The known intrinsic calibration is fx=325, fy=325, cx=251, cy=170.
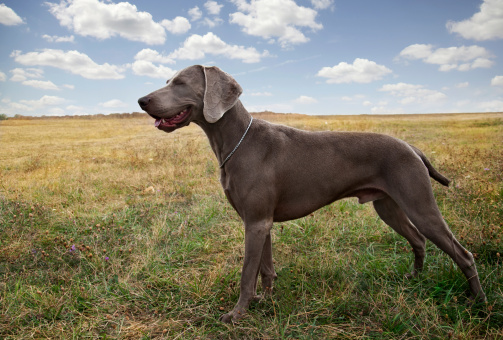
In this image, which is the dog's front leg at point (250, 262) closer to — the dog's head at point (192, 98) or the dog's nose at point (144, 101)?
the dog's head at point (192, 98)

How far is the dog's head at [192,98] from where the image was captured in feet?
8.69

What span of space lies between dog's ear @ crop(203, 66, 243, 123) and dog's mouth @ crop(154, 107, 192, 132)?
0.20m

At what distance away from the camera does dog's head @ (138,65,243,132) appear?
265cm

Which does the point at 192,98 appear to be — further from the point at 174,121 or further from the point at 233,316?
the point at 233,316

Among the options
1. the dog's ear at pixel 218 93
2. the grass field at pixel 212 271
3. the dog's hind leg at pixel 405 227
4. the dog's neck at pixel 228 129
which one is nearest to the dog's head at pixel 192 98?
the dog's ear at pixel 218 93

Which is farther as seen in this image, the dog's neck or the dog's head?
the dog's neck

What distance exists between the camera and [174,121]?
2.74 metres

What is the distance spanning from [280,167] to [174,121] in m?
0.98

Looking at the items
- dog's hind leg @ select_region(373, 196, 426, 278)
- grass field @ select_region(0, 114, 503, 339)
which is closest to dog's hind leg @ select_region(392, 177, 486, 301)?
grass field @ select_region(0, 114, 503, 339)

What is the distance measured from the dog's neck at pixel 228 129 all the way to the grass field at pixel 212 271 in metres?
1.30

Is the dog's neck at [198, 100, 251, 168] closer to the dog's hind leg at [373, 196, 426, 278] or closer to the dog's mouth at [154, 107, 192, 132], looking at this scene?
the dog's mouth at [154, 107, 192, 132]

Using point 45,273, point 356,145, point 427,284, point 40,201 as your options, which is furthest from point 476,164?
point 40,201

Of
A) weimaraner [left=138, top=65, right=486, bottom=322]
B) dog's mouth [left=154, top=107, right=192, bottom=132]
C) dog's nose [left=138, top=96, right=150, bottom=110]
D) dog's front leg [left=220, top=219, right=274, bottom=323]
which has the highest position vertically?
dog's nose [left=138, top=96, right=150, bottom=110]

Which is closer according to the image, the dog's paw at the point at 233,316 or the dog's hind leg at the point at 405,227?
the dog's paw at the point at 233,316
